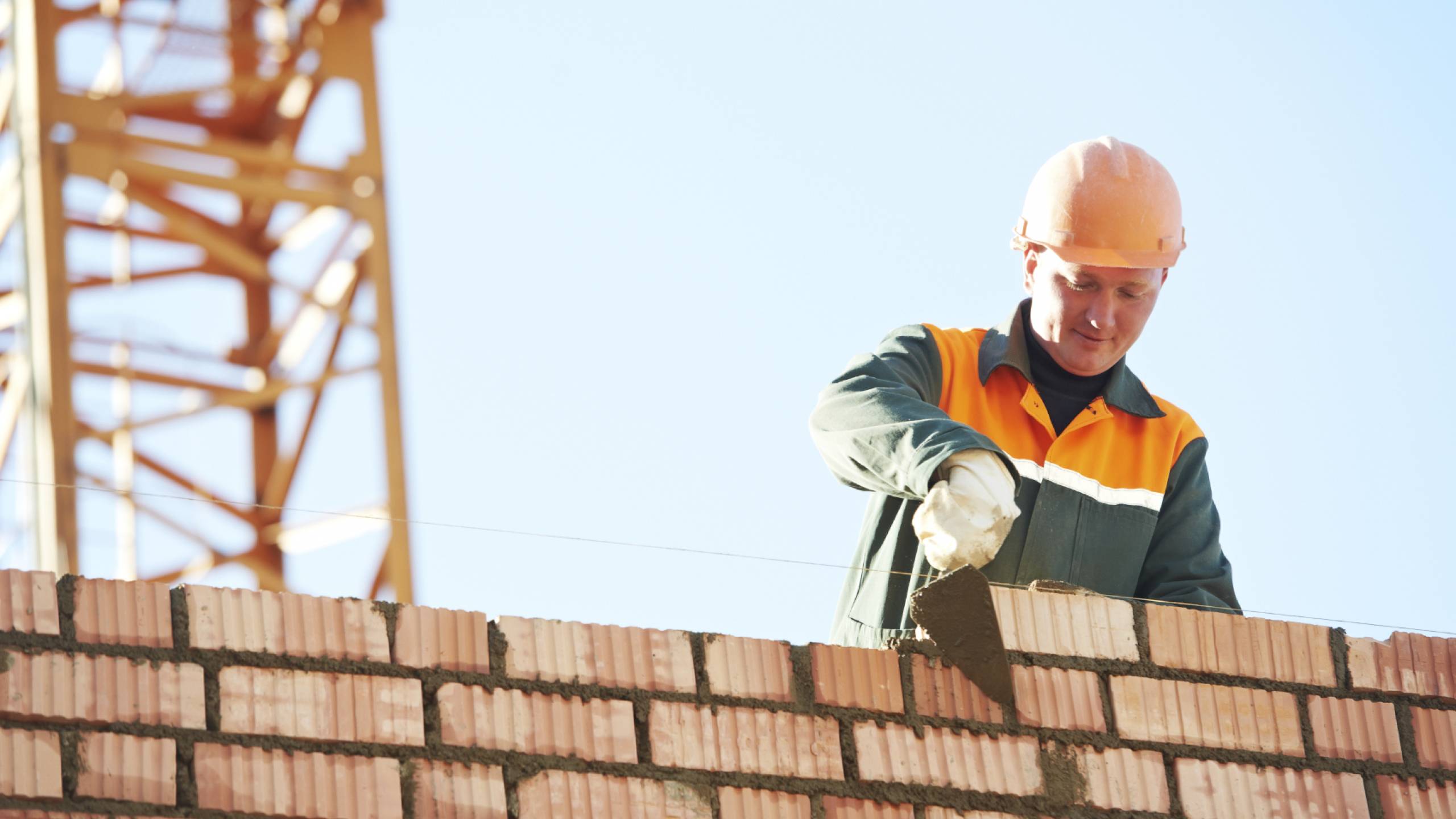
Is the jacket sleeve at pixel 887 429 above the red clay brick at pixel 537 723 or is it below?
above

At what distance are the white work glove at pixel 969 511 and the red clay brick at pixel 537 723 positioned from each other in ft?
2.47

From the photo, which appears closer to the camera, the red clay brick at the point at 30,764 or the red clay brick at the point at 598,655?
the red clay brick at the point at 30,764

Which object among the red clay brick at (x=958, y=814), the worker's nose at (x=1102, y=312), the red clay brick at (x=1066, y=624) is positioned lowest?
the red clay brick at (x=958, y=814)

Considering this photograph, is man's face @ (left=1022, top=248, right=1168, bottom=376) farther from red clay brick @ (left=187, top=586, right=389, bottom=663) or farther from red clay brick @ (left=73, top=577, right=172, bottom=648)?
red clay brick @ (left=73, top=577, right=172, bottom=648)

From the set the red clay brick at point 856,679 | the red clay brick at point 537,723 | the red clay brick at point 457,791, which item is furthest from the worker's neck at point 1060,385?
the red clay brick at point 457,791

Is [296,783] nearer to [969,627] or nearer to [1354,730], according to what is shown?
[969,627]

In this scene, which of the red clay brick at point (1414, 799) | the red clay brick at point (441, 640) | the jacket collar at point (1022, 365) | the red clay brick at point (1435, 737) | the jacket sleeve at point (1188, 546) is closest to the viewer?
the red clay brick at point (441, 640)

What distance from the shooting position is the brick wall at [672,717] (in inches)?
127

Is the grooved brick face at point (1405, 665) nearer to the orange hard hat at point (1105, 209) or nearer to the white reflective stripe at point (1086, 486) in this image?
the white reflective stripe at point (1086, 486)

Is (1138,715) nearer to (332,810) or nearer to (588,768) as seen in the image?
(588,768)

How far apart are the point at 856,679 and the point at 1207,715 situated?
0.68m

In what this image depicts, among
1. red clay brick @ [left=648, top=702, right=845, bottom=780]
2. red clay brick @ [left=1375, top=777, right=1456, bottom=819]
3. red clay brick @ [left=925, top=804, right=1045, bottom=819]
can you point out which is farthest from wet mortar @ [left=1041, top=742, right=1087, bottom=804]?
red clay brick @ [left=1375, top=777, right=1456, bottom=819]

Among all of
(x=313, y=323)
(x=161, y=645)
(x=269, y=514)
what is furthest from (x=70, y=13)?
(x=161, y=645)

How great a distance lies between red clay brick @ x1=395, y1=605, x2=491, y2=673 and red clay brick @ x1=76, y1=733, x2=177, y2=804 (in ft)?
1.34
